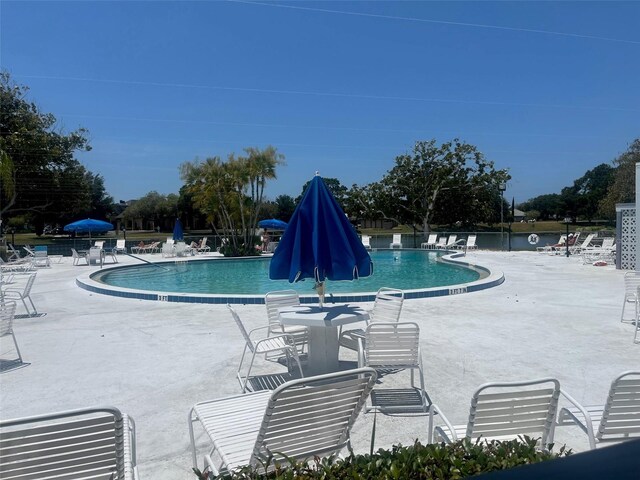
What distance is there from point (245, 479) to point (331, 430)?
0.68 m

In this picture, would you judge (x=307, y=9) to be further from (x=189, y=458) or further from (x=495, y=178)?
(x=495, y=178)

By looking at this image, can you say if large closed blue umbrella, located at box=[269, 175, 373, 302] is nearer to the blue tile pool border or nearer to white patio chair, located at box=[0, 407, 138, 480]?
white patio chair, located at box=[0, 407, 138, 480]

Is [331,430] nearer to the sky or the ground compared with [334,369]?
nearer to the sky

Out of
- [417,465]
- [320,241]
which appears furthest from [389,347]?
[417,465]

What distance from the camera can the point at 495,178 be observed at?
3997 cm

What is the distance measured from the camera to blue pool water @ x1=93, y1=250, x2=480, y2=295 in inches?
507

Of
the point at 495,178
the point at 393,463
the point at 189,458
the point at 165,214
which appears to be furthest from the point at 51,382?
the point at 165,214

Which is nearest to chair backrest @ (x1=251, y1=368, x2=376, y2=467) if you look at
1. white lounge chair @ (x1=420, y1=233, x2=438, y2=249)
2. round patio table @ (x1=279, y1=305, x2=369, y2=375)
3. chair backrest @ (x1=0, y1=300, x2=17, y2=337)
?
round patio table @ (x1=279, y1=305, x2=369, y2=375)

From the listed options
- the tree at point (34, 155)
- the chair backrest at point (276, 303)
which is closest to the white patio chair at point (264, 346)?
the chair backrest at point (276, 303)

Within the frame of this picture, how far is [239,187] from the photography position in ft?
74.4

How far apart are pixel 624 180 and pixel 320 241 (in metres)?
35.3

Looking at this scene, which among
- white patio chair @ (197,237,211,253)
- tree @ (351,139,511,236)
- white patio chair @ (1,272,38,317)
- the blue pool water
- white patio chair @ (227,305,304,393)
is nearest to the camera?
white patio chair @ (227,305,304,393)

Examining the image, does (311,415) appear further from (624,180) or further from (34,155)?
(624,180)

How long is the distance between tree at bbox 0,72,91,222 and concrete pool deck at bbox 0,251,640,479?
2571 cm
